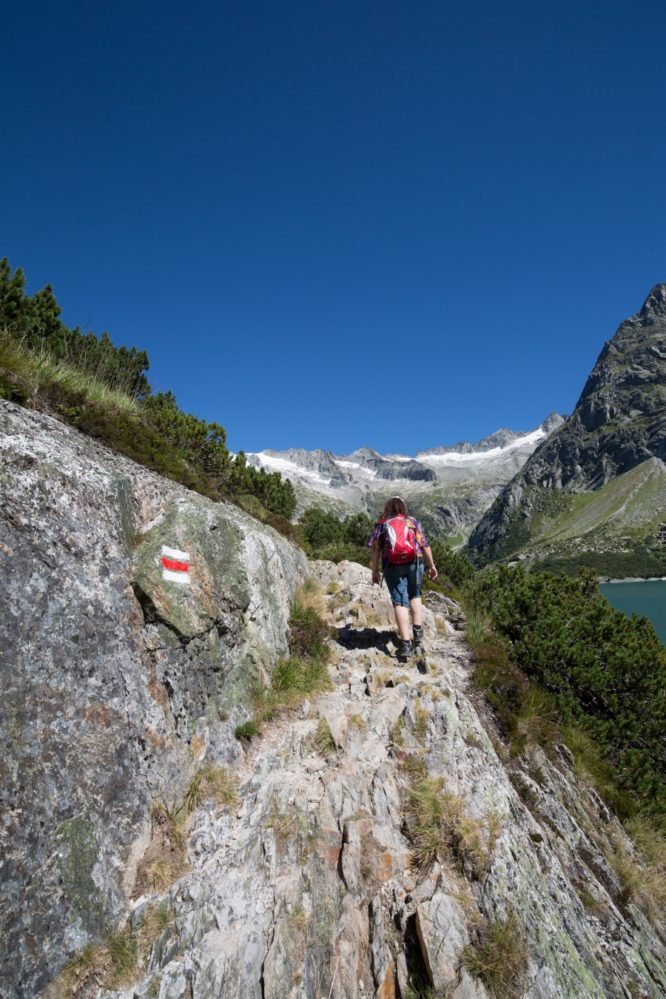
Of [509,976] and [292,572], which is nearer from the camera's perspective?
[509,976]

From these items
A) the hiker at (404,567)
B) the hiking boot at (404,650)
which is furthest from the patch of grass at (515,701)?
the hiker at (404,567)

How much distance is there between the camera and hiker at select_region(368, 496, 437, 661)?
1027cm

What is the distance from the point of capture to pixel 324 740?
25.9 feet

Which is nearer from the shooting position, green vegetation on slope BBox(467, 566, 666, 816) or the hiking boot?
the hiking boot

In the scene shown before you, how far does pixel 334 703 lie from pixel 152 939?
4462mm

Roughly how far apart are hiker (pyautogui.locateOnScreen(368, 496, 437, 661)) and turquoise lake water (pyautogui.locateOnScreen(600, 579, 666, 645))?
100m

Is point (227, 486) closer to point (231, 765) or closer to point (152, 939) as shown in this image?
point (231, 765)

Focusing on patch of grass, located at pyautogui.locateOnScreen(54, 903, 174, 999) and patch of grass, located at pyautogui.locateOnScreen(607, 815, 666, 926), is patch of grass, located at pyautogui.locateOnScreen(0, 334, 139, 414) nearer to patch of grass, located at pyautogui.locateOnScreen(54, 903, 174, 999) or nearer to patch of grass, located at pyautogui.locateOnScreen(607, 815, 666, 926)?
patch of grass, located at pyautogui.locateOnScreen(54, 903, 174, 999)

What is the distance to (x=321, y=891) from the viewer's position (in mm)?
5895

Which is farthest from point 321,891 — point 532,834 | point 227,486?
point 227,486

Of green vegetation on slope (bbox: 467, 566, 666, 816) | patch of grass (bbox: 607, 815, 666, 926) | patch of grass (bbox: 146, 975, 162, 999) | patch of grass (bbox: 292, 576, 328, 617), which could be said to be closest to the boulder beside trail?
patch of grass (bbox: 146, 975, 162, 999)

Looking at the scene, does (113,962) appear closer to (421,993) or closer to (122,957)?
(122,957)

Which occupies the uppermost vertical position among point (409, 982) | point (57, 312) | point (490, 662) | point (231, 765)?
point (57, 312)

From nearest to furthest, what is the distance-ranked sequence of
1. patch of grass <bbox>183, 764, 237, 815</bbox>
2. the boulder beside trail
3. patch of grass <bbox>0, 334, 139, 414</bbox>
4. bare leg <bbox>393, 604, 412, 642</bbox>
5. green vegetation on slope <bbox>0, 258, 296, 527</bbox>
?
the boulder beside trail, patch of grass <bbox>183, 764, 237, 815</bbox>, patch of grass <bbox>0, 334, 139, 414</bbox>, green vegetation on slope <bbox>0, 258, 296, 527</bbox>, bare leg <bbox>393, 604, 412, 642</bbox>
